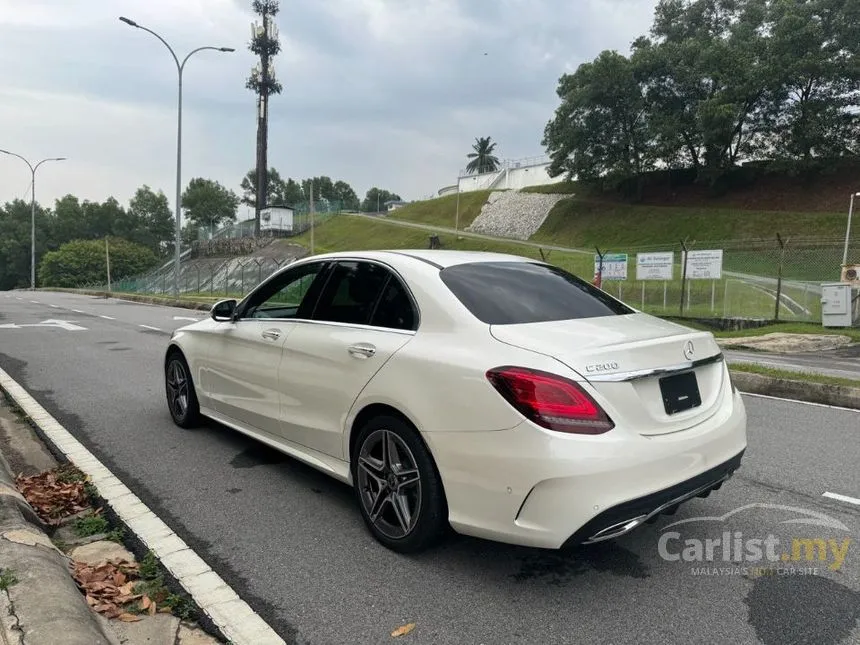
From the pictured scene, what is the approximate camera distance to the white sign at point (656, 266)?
20391mm

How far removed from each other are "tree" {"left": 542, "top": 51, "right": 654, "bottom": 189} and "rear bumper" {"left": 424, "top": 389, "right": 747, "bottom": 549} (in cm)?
5669

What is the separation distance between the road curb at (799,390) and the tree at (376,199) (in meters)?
148

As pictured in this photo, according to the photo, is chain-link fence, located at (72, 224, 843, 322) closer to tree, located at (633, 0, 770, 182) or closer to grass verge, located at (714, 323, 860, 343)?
Result: grass verge, located at (714, 323, 860, 343)

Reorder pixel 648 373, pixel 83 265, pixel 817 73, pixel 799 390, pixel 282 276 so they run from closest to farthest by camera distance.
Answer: pixel 648 373, pixel 282 276, pixel 799 390, pixel 817 73, pixel 83 265

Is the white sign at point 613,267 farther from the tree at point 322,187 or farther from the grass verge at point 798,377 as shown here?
the tree at point 322,187

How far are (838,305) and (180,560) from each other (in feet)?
59.4

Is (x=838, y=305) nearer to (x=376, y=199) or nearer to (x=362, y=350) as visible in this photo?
(x=362, y=350)

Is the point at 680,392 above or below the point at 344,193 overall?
below

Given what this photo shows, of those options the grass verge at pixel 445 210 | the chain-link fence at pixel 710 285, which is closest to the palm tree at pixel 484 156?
the grass verge at pixel 445 210

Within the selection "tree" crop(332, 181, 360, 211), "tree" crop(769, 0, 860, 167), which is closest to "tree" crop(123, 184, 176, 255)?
"tree" crop(332, 181, 360, 211)

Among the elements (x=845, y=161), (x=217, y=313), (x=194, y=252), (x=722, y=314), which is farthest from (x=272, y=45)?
(x=217, y=313)

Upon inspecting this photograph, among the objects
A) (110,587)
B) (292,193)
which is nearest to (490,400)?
(110,587)

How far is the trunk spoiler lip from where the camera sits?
9.11 ft

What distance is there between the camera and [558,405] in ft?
8.88
